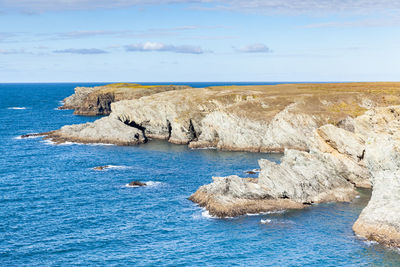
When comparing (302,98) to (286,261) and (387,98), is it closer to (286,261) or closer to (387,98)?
(387,98)

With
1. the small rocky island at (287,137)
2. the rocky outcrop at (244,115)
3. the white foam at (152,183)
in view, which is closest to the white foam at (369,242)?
the small rocky island at (287,137)

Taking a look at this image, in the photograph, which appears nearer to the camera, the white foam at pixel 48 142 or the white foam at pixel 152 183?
the white foam at pixel 152 183

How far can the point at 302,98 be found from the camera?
134125 millimetres

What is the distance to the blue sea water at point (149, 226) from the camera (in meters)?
49.9

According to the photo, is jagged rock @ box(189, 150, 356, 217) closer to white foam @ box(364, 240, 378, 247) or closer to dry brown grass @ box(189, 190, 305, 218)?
dry brown grass @ box(189, 190, 305, 218)

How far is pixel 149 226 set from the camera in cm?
5997

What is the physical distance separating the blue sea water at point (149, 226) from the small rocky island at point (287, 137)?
3.54m

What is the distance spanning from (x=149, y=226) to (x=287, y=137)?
206 ft

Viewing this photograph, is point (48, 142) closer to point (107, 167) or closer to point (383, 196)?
point (107, 167)

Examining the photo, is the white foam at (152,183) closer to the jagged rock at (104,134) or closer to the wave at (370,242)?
the wave at (370,242)

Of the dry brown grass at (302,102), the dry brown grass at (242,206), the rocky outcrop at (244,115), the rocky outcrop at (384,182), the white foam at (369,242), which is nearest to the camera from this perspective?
the white foam at (369,242)

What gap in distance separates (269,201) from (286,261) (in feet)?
58.2

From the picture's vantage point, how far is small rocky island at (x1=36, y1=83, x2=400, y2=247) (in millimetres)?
55938

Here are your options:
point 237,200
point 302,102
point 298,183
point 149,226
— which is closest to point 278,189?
point 298,183
